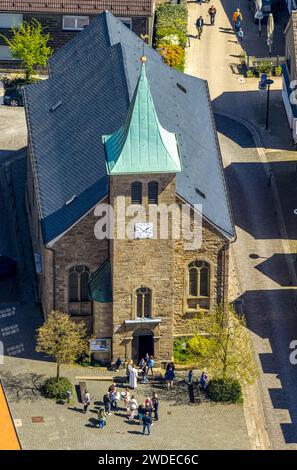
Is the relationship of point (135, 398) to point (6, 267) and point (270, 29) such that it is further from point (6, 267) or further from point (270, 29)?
point (270, 29)

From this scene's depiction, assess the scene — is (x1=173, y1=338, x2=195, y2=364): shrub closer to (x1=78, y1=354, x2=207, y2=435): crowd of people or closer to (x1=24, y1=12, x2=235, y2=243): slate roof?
(x1=78, y1=354, x2=207, y2=435): crowd of people

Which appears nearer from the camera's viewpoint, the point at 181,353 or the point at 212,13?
the point at 181,353

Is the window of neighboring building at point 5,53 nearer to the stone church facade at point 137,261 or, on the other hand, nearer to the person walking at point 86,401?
the stone church facade at point 137,261

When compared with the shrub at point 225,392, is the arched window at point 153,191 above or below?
above

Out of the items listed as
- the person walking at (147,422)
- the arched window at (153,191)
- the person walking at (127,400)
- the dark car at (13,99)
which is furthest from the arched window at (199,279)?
the dark car at (13,99)

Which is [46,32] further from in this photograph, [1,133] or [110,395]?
[110,395]

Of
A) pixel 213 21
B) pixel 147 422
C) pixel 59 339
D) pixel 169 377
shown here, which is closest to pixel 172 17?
pixel 213 21
